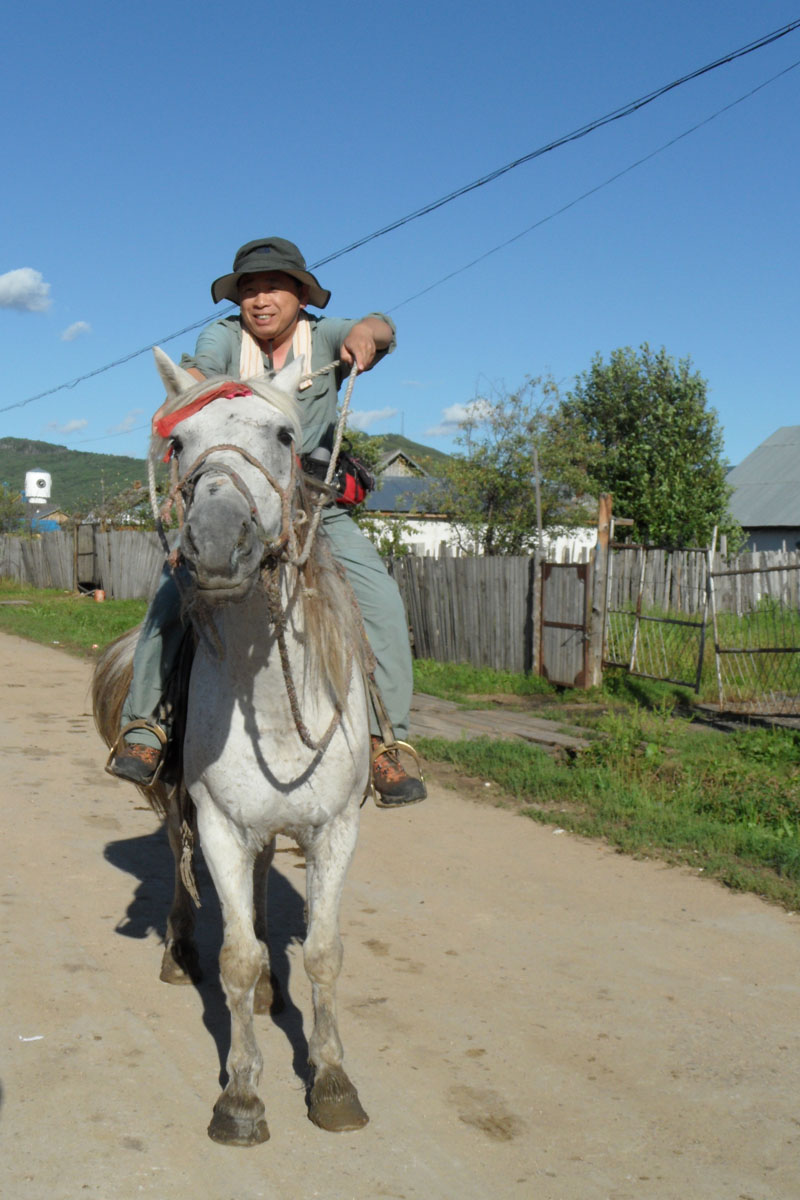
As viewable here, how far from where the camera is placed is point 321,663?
3.57 metres

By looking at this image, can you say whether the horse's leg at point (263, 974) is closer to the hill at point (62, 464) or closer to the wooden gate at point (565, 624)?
the wooden gate at point (565, 624)

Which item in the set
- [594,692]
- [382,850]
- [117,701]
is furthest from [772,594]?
[117,701]

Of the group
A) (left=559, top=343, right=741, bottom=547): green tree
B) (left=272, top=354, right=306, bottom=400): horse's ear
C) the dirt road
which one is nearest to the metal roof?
(left=559, top=343, right=741, bottom=547): green tree

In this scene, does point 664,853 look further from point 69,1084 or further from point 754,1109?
point 69,1084

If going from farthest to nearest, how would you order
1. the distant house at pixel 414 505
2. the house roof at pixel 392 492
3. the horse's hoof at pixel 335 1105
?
the house roof at pixel 392 492 → the distant house at pixel 414 505 → the horse's hoof at pixel 335 1105

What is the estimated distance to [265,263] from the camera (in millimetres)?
3986

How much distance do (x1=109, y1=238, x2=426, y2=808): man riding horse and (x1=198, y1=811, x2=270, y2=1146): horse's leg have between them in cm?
58

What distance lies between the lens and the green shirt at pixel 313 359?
398 cm

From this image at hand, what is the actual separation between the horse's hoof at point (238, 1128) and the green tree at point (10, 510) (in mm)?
49971

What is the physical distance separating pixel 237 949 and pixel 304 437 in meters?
1.84

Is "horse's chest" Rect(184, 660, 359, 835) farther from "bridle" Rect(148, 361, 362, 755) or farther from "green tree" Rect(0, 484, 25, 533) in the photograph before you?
"green tree" Rect(0, 484, 25, 533)

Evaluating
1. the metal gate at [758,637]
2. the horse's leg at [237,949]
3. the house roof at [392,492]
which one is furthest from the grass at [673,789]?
the house roof at [392,492]

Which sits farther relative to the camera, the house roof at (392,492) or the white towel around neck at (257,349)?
the house roof at (392,492)

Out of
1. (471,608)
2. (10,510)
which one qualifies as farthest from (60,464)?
(471,608)
